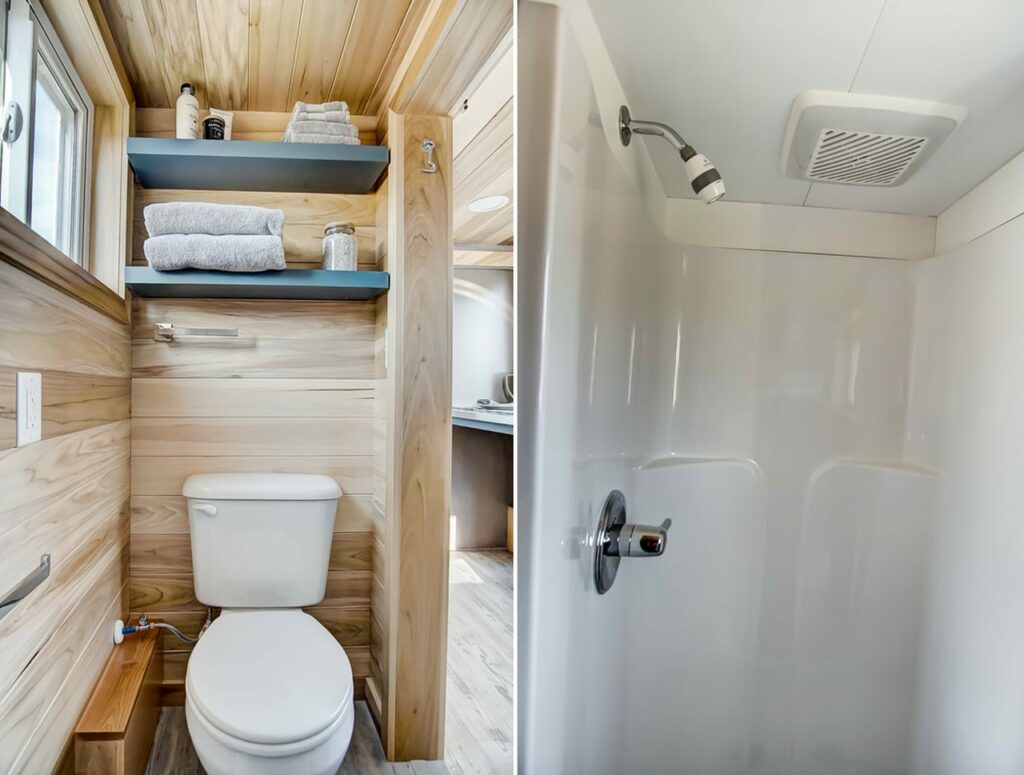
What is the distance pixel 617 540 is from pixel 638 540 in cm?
2

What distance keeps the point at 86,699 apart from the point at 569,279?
1726mm

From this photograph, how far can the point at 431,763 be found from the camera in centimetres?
197

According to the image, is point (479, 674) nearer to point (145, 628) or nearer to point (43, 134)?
point (145, 628)

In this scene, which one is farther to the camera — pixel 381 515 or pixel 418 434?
pixel 381 515

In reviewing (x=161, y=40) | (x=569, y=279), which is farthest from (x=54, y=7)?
(x=569, y=279)

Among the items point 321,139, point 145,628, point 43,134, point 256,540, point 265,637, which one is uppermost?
point 321,139

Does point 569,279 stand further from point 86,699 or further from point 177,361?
point 177,361

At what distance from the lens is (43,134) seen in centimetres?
157

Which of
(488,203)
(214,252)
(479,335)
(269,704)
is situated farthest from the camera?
(479,335)

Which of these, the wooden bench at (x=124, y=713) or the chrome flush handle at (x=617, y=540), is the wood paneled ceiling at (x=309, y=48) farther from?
the wooden bench at (x=124, y=713)

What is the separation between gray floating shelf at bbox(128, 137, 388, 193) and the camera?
196 centimetres

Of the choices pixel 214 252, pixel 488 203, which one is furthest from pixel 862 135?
pixel 488 203

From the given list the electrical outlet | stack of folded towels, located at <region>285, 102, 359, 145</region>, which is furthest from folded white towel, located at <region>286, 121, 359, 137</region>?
the electrical outlet

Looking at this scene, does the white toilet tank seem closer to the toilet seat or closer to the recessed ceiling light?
the toilet seat
